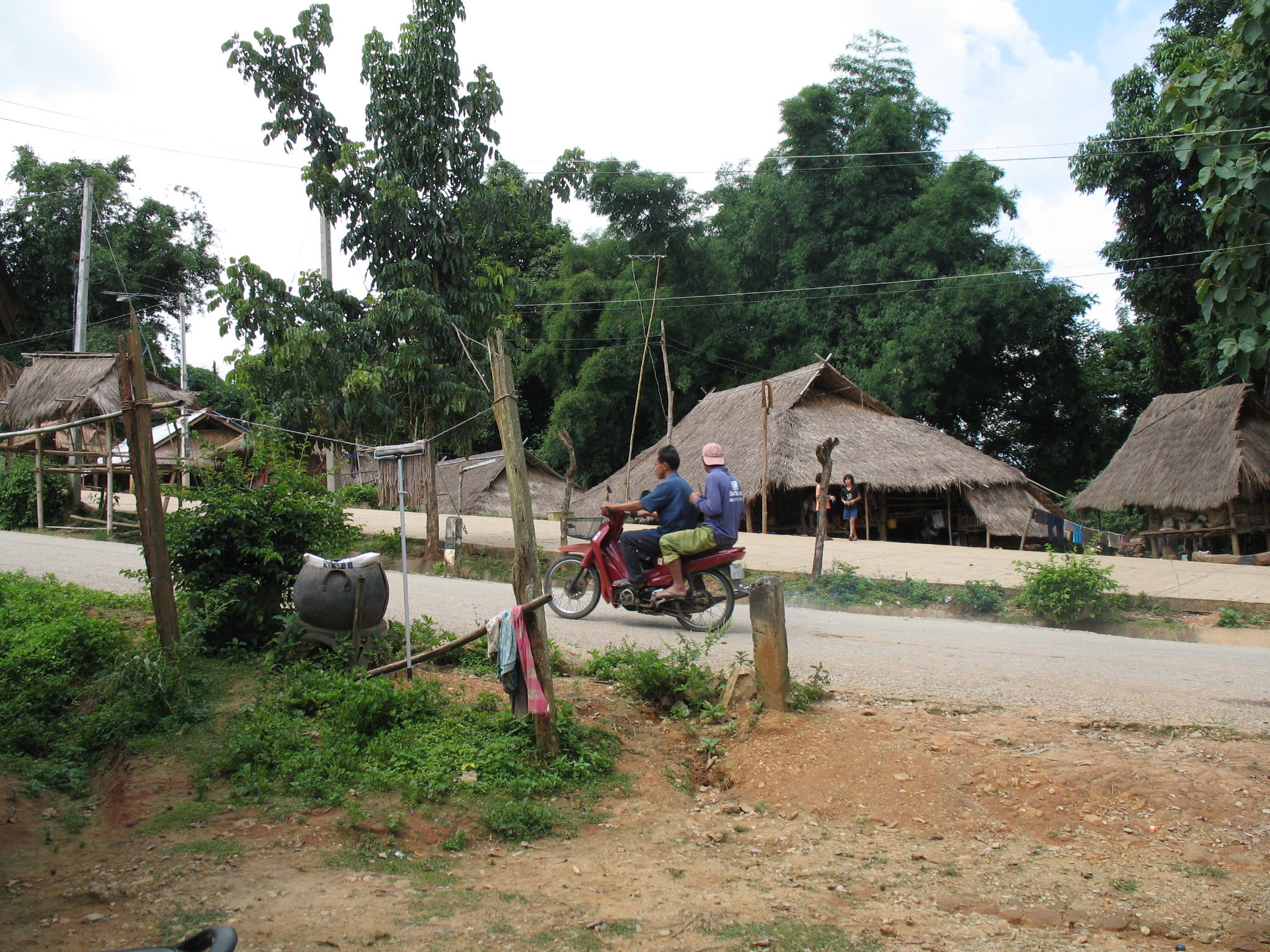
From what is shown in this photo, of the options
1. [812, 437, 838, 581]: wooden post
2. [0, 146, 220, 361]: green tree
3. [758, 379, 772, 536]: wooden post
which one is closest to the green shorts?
[812, 437, 838, 581]: wooden post

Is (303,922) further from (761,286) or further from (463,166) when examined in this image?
(761,286)

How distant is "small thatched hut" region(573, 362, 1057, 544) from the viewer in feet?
76.6

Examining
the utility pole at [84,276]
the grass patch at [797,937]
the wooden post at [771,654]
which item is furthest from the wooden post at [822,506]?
the utility pole at [84,276]

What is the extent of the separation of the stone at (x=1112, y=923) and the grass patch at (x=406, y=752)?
2.25 metres

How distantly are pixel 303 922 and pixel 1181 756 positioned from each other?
14.2 ft

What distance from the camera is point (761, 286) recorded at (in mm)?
33750

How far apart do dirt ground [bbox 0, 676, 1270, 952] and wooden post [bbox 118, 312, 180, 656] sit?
4.11ft

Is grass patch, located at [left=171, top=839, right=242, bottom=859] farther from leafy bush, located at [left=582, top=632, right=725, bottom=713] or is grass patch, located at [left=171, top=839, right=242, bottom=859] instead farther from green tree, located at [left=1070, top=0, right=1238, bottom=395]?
green tree, located at [left=1070, top=0, right=1238, bottom=395]

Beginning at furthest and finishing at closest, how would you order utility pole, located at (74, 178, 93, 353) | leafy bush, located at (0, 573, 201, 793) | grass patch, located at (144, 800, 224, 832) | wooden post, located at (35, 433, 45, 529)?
utility pole, located at (74, 178, 93, 353)
wooden post, located at (35, 433, 45, 529)
leafy bush, located at (0, 573, 201, 793)
grass patch, located at (144, 800, 224, 832)

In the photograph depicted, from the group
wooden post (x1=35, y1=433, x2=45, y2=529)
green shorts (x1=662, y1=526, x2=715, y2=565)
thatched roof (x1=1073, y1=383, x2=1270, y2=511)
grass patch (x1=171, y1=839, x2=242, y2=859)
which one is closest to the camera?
grass patch (x1=171, y1=839, x2=242, y2=859)

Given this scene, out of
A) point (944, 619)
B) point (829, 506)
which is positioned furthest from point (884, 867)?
point (829, 506)

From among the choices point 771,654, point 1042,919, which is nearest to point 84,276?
point 771,654

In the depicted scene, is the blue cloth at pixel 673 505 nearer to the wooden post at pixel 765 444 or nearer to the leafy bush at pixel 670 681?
the leafy bush at pixel 670 681

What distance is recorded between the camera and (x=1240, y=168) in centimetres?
493
